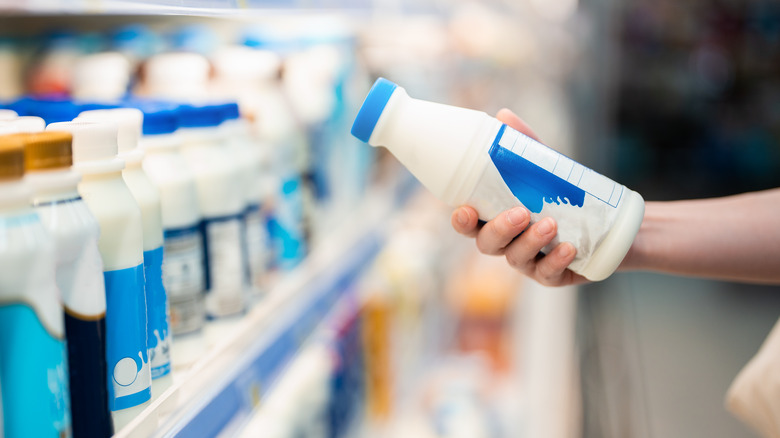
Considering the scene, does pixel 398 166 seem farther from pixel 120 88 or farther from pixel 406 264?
pixel 120 88

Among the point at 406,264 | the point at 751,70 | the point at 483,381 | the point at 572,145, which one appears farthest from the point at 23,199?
the point at 751,70

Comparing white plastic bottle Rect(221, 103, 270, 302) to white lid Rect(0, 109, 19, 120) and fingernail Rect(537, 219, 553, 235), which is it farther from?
fingernail Rect(537, 219, 553, 235)

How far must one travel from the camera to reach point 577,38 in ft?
15.1

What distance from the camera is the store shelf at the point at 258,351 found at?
2.59ft

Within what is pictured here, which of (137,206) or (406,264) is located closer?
(137,206)

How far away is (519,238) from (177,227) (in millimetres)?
404

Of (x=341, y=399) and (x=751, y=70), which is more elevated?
(x=751, y=70)

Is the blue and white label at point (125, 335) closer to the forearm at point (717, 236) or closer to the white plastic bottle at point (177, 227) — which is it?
the white plastic bottle at point (177, 227)

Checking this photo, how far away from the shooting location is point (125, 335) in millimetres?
681

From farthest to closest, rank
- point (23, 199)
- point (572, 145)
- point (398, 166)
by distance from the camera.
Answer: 1. point (572, 145)
2. point (398, 166)
3. point (23, 199)

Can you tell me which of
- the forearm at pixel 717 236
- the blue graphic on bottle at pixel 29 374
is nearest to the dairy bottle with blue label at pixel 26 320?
the blue graphic on bottle at pixel 29 374

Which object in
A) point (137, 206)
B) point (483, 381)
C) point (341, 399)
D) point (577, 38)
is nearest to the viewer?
point (137, 206)

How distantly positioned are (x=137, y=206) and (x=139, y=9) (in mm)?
194

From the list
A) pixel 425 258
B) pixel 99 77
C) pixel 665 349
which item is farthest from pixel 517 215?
pixel 665 349
